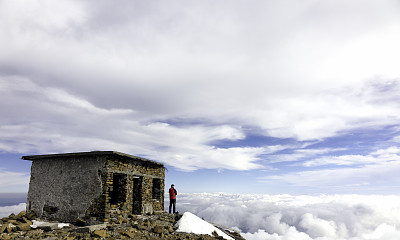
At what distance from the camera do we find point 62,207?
13.6 m

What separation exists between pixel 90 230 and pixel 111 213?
89.7 inches

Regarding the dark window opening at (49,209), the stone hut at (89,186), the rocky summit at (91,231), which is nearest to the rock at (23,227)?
the rocky summit at (91,231)

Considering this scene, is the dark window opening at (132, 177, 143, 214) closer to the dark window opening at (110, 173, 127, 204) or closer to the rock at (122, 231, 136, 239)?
the dark window opening at (110, 173, 127, 204)

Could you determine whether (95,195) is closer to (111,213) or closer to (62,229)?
(111,213)

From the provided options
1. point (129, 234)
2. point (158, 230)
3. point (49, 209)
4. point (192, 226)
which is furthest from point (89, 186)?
point (192, 226)

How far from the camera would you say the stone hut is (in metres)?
12.8

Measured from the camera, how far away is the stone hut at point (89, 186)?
42.1 ft

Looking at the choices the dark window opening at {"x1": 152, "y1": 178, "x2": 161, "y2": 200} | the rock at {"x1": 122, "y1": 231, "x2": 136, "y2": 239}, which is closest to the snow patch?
the rock at {"x1": 122, "y1": 231, "x2": 136, "y2": 239}

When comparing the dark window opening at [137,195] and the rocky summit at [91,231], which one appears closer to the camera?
the rocky summit at [91,231]

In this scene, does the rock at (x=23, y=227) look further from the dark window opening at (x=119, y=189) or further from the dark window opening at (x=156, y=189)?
the dark window opening at (x=156, y=189)

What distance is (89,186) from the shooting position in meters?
13.0

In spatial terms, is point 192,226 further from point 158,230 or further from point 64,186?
point 64,186

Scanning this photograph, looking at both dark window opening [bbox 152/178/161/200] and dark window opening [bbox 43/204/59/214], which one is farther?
dark window opening [bbox 152/178/161/200]

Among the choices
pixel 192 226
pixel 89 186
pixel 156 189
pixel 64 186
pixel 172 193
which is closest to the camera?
pixel 89 186
